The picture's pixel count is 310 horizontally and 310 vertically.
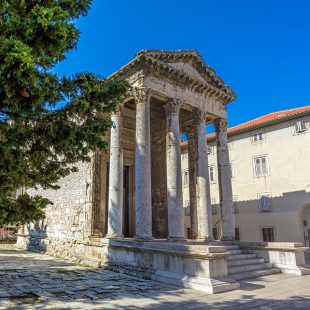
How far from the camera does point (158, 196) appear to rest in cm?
1496

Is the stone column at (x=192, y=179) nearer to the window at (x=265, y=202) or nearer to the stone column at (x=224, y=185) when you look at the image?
the stone column at (x=224, y=185)

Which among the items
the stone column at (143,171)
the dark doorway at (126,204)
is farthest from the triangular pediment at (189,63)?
the dark doorway at (126,204)

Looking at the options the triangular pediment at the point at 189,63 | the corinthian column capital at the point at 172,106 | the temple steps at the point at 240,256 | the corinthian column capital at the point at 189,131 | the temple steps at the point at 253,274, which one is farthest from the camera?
the corinthian column capital at the point at 189,131

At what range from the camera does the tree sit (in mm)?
4238

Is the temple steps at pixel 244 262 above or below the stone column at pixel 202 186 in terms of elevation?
below

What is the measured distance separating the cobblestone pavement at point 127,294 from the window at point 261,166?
498 inches

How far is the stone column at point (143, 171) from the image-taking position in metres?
9.97

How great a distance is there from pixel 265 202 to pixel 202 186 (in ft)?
32.8

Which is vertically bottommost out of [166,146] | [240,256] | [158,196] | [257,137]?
[240,256]

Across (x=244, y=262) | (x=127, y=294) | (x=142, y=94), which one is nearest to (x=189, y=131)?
(x=142, y=94)

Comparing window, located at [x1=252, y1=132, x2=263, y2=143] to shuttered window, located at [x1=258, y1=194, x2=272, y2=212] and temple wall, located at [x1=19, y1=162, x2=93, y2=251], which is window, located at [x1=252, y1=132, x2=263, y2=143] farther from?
temple wall, located at [x1=19, y1=162, x2=93, y2=251]

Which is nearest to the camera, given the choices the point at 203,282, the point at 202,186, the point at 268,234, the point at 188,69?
the point at 203,282

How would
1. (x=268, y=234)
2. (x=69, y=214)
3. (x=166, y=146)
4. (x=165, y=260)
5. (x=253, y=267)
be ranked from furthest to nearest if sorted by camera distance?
1. (x=268, y=234)
2. (x=69, y=214)
3. (x=166, y=146)
4. (x=253, y=267)
5. (x=165, y=260)

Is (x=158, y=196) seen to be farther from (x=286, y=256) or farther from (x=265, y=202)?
(x=265, y=202)
